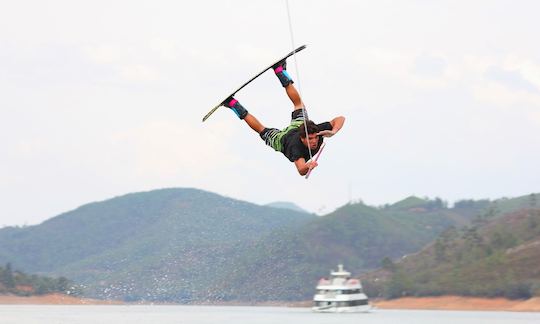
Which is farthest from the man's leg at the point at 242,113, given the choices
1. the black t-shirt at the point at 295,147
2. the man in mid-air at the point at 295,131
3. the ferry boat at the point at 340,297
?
the ferry boat at the point at 340,297

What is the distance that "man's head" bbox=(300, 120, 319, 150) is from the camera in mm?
23581

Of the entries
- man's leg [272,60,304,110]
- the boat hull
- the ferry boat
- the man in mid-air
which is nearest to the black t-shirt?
the man in mid-air

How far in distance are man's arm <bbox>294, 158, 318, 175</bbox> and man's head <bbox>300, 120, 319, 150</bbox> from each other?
40 centimetres

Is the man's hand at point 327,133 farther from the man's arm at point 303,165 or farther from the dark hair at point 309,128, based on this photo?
the man's arm at point 303,165

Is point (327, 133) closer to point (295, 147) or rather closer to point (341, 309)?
point (295, 147)

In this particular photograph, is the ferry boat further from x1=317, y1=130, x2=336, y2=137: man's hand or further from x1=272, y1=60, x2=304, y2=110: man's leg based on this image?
x1=317, y1=130, x2=336, y2=137: man's hand

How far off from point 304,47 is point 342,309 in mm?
118215

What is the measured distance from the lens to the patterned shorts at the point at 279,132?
2439 cm

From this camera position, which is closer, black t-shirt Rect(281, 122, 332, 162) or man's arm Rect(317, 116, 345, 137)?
man's arm Rect(317, 116, 345, 137)

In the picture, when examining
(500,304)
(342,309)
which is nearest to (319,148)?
(342,309)

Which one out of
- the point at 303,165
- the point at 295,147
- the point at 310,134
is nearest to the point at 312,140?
the point at 310,134

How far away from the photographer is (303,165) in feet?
76.3

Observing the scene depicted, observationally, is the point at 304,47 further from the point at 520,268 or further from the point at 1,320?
the point at 520,268

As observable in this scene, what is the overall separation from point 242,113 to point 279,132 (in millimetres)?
1420
